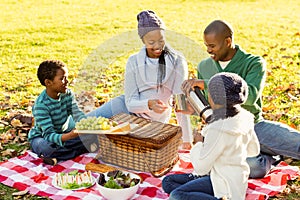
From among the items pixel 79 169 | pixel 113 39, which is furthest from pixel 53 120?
pixel 113 39

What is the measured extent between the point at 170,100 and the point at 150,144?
1.49 feet

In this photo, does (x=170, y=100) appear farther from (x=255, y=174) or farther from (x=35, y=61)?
(x=35, y=61)

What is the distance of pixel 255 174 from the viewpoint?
3.29 meters

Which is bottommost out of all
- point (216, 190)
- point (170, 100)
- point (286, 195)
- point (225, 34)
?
point (286, 195)

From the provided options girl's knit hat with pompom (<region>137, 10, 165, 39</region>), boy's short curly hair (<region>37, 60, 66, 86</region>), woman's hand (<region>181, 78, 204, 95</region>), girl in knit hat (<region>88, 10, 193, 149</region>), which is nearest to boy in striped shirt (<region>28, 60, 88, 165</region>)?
boy's short curly hair (<region>37, 60, 66, 86</region>)

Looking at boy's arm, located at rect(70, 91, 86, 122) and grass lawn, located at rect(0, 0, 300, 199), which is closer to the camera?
boy's arm, located at rect(70, 91, 86, 122)

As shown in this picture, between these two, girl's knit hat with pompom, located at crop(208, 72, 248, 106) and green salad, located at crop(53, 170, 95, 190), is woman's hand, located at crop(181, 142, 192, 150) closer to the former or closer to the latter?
green salad, located at crop(53, 170, 95, 190)

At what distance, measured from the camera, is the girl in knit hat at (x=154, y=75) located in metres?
3.42

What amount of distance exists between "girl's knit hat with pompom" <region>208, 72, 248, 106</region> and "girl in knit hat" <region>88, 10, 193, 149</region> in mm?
852

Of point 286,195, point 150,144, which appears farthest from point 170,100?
point 286,195

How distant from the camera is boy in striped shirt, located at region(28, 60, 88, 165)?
3582 millimetres

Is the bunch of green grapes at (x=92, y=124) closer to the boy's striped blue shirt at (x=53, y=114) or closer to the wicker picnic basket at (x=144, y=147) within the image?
the wicker picnic basket at (x=144, y=147)

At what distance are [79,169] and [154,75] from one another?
823 millimetres

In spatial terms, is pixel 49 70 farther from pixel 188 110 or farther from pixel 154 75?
pixel 188 110
